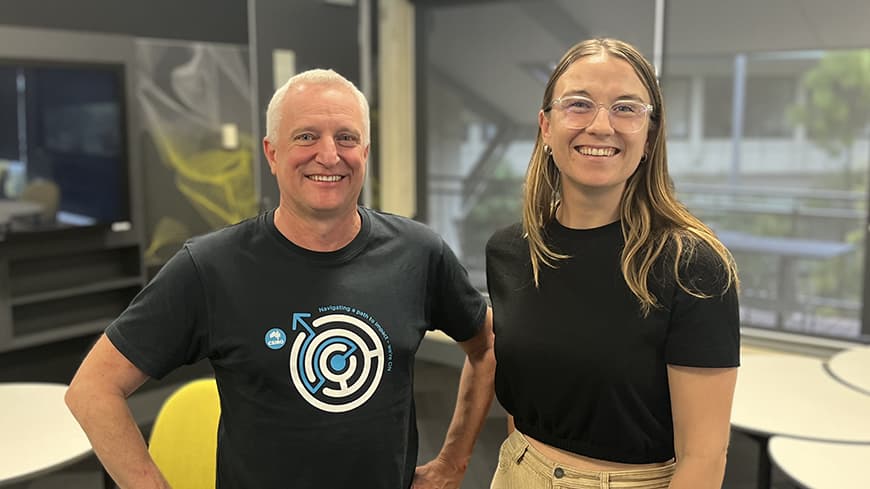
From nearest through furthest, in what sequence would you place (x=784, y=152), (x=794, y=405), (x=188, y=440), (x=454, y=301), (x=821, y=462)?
(x=454, y=301)
(x=188, y=440)
(x=821, y=462)
(x=794, y=405)
(x=784, y=152)

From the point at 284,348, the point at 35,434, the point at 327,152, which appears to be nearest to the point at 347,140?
the point at 327,152

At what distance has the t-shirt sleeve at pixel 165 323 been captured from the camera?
52.6 inches

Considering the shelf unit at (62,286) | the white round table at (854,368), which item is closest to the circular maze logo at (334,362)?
the white round table at (854,368)

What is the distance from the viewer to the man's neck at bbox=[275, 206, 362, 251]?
1.43m

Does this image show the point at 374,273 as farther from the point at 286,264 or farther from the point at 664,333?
the point at 664,333

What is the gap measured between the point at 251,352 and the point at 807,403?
79.8 inches

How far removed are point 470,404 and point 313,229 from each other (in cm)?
57

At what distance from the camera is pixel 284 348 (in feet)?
4.49

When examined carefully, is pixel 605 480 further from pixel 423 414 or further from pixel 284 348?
pixel 423 414

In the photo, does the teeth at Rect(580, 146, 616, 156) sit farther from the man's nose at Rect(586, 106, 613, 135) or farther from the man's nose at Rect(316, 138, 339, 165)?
the man's nose at Rect(316, 138, 339, 165)

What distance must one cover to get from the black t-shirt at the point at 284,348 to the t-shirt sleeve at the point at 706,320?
500 millimetres

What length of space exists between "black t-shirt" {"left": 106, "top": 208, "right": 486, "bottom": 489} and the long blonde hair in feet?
1.17

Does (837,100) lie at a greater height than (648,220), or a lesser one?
greater

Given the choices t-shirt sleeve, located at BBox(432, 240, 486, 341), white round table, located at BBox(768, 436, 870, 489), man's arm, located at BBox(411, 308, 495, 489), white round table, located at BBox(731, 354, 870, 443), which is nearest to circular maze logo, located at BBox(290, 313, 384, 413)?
t-shirt sleeve, located at BBox(432, 240, 486, 341)
